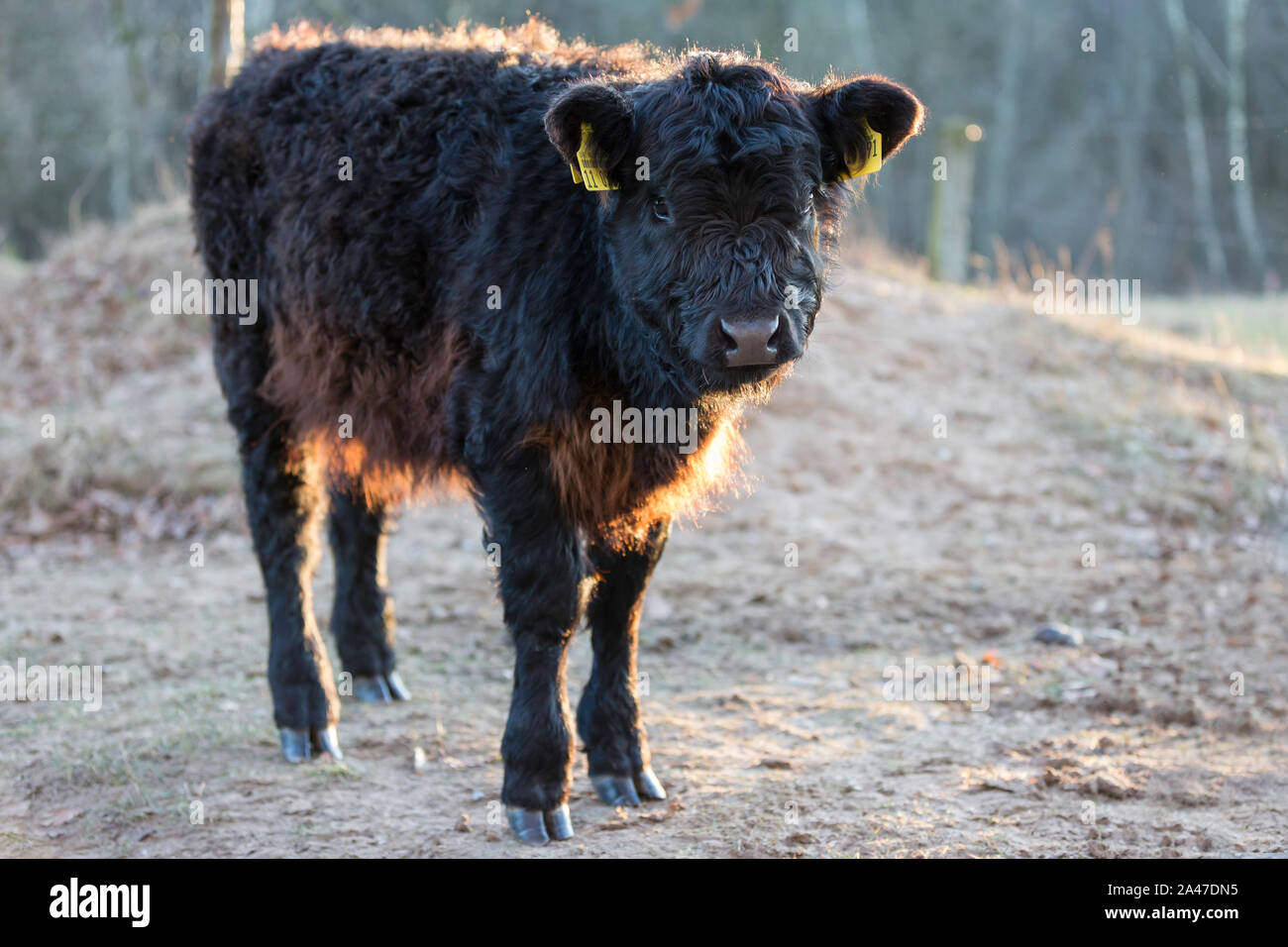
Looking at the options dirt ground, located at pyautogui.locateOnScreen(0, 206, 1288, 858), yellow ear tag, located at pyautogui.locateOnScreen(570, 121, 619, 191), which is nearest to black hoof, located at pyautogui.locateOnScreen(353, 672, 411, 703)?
dirt ground, located at pyautogui.locateOnScreen(0, 206, 1288, 858)

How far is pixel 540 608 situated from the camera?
4098 millimetres

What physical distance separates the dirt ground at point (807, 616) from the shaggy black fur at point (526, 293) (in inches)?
20.4

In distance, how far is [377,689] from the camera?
5730 millimetres

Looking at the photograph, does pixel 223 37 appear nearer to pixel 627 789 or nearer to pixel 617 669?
pixel 617 669

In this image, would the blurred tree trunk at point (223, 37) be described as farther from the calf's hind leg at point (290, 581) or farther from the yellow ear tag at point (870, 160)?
the yellow ear tag at point (870, 160)

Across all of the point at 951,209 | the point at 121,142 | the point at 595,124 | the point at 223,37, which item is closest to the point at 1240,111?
the point at 951,209

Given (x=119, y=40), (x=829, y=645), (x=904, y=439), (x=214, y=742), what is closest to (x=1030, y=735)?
(x=829, y=645)

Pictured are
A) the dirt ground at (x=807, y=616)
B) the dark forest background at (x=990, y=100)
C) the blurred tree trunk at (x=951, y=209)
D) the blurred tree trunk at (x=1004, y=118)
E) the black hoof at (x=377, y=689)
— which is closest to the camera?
the dirt ground at (x=807, y=616)

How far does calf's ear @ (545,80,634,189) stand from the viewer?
373 centimetres

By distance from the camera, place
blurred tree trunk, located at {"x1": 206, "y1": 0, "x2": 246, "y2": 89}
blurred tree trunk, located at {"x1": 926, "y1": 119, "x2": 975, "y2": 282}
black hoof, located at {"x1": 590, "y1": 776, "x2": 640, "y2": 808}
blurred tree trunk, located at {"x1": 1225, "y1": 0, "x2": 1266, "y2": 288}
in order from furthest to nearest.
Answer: blurred tree trunk, located at {"x1": 1225, "y1": 0, "x2": 1266, "y2": 288} < blurred tree trunk, located at {"x1": 926, "y1": 119, "x2": 975, "y2": 282} < blurred tree trunk, located at {"x1": 206, "y1": 0, "x2": 246, "y2": 89} < black hoof, located at {"x1": 590, "y1": 776, "x2": 640, "y2": 808}

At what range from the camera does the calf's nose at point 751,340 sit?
3492mm

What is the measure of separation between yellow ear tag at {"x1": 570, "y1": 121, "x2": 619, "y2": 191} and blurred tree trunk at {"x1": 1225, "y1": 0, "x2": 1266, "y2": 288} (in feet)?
72.0

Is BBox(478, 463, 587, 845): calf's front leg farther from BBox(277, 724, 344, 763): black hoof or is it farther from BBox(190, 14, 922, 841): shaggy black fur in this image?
BBox(277, 724, 344, 763): black hoof

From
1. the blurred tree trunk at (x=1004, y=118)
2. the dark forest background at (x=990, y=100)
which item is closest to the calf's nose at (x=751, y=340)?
the dark forest background at (x=990, y=100)
